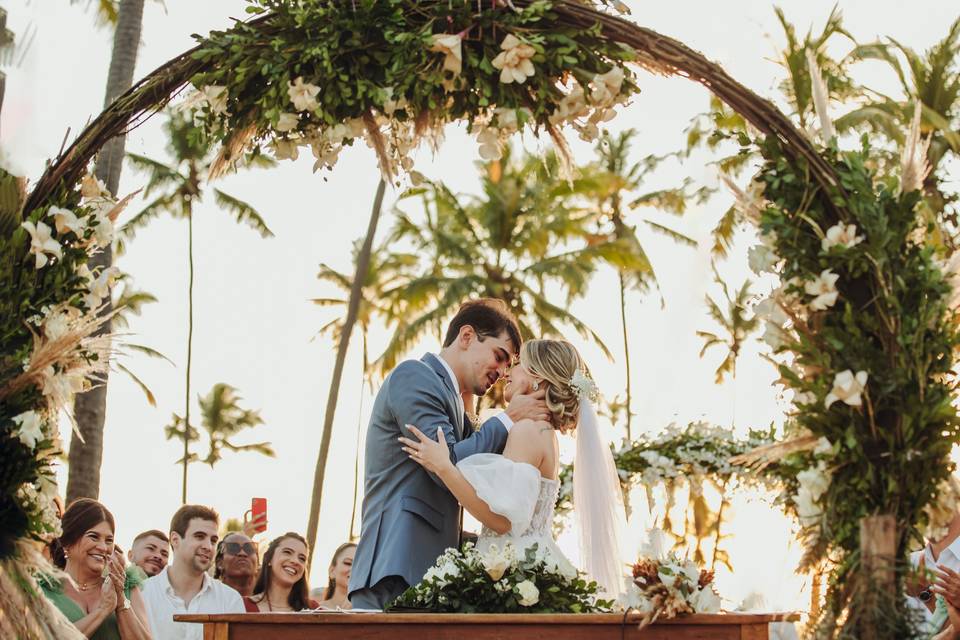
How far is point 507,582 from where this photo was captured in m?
4.76

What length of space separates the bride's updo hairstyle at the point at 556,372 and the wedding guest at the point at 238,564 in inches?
118

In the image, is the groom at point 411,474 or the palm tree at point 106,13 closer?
the groom at point 411,474

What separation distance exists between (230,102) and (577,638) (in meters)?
2.41

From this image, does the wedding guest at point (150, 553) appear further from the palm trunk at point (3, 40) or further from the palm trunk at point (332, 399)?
the palm trunk at point (332, 399)

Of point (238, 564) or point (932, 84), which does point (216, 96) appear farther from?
point (932, 84)

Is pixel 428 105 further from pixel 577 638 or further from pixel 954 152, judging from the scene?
pixel 954 152

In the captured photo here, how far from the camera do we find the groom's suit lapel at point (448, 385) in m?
5.88

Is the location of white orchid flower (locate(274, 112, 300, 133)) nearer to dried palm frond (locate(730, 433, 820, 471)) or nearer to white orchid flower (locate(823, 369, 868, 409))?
dried palm frond (locate(730, 433, 820, 471))

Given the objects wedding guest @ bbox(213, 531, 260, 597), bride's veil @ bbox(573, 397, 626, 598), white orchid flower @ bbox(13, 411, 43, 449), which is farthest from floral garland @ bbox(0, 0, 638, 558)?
wedding guest @ bbox(213, 531, 260, 597)

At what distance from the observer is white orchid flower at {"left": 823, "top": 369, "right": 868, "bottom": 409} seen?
4.16 meters

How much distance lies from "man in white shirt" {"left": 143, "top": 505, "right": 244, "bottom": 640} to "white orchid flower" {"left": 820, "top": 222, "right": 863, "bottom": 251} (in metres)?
4.26

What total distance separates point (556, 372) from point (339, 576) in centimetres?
377

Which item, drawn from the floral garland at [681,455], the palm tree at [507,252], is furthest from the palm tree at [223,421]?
the floral garland at [681,455]

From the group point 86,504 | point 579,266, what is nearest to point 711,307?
point 579,266
